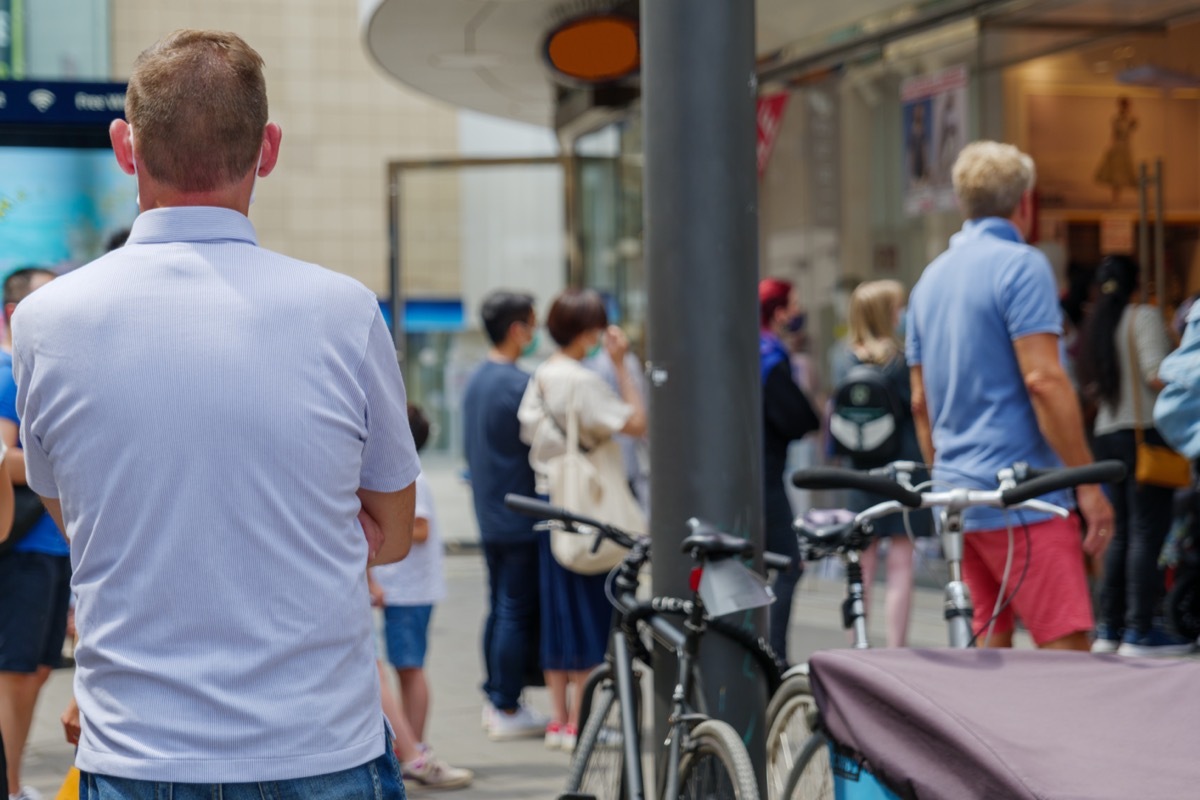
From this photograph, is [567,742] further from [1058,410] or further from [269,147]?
[269,147]

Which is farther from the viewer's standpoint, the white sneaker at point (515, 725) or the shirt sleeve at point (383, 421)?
the white sneaker at point (515, 725)

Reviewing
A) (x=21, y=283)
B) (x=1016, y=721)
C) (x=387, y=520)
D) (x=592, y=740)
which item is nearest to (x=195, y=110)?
(x=387, y=520)

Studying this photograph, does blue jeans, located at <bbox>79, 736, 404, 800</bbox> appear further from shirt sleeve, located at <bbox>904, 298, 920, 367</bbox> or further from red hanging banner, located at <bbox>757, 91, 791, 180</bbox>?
red hanging banner, located at <bbox>757, 91, 791, 180</bbox>

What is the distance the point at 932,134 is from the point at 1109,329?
2.35 metres

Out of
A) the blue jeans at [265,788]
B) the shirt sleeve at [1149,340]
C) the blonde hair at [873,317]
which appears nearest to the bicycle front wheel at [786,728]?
the blue jeans at [265,788]

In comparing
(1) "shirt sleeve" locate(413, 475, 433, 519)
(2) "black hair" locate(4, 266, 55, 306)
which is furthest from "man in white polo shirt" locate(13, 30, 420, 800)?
(2) "black hair" locate(4, 266, 55, 306)

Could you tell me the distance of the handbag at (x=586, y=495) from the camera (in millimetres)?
6207

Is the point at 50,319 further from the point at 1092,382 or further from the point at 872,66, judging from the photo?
the point at 872,66

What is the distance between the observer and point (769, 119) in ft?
37.3

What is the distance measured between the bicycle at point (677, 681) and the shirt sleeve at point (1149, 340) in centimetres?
443

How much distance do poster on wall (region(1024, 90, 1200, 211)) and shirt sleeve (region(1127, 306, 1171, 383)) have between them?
1.78 metres

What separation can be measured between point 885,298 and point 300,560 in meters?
6.06

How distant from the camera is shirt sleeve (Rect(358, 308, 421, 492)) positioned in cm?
208

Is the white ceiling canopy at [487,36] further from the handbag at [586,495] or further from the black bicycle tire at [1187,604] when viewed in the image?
the handbag at [586,495]
